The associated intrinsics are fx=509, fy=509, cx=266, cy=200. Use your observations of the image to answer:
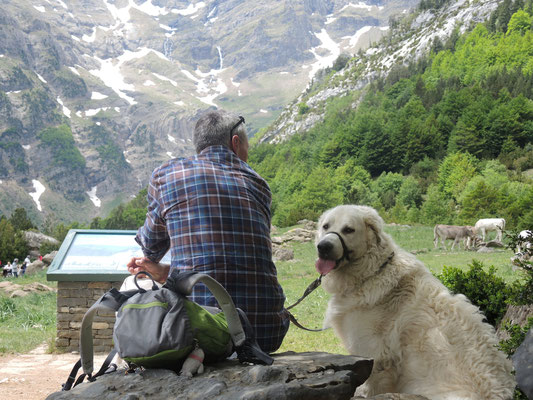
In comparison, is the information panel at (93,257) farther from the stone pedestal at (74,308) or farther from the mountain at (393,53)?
the mountain at (393,53)

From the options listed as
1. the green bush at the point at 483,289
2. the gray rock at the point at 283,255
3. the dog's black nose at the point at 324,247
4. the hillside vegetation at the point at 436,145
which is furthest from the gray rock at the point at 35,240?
the dog's black nose at the point at 324,247

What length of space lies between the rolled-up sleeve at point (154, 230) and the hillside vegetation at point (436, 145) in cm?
4223

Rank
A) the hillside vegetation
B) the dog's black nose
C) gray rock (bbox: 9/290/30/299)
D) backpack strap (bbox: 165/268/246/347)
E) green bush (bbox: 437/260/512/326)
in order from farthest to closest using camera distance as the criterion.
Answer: the hillside vegetation → gray rock (bbox: 9/290/30/299) → green bush (bbox: 437/260/512/326) → the dog's black nose → backpack strap (bbox: 165/268/246/347)

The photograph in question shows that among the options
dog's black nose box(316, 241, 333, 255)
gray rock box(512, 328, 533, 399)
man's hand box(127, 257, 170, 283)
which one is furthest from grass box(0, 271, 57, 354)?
gray rock box(512, 328, 533, 399)

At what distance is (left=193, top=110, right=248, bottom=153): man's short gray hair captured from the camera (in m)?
2.90

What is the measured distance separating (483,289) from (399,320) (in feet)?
6.07

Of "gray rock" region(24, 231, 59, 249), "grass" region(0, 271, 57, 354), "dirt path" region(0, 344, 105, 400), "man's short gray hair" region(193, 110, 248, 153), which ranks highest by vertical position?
"gray rock" region(24, 231, 59, 249)

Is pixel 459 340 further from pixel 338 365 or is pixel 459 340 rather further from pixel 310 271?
pixel 310 271

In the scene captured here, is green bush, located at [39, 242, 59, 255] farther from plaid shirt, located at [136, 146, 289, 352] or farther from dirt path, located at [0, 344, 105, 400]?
plaid shirt, located at [136, 146, 289, 352]

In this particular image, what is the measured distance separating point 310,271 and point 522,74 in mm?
72693

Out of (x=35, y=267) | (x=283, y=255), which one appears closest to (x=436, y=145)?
(x=283, y=255)

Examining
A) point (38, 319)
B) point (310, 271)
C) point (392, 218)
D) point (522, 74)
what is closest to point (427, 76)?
point (522, 74)

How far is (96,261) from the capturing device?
263 inches

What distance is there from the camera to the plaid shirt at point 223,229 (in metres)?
2.54
